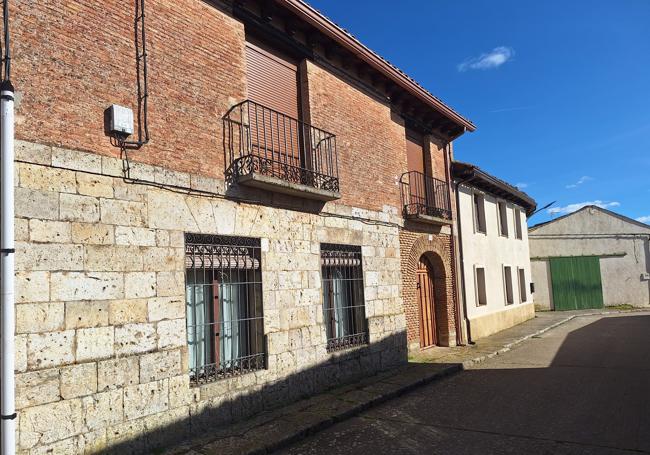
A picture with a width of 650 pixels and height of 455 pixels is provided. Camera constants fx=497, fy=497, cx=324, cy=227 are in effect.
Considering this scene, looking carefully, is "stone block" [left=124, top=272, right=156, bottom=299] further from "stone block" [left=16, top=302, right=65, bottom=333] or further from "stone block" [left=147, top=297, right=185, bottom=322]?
"stone block" [left=16, top=302, right=65, bottom=333]

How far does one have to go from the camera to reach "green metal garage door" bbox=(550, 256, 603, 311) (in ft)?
78.4

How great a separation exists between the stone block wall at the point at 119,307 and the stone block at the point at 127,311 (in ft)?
0.03

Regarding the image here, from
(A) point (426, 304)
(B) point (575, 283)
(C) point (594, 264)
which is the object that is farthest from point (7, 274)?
(C) point (594, 264)

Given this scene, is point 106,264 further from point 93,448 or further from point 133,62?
point 133,62

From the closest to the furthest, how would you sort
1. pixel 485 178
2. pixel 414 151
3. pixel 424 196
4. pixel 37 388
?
pixel 37 388, pixel 424 196, pixel 414 151, pixel 485 178

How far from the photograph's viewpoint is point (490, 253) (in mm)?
15422

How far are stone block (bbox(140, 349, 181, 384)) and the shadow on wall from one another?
401 millimetres

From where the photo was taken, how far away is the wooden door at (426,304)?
11.5m

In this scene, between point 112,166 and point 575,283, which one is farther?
point 575,283

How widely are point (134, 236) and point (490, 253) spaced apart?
12.5 m

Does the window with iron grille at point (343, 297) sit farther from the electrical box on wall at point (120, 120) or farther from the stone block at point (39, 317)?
the stone block at point (39, 317)

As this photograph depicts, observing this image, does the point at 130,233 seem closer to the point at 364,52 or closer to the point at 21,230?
the point at 21,230

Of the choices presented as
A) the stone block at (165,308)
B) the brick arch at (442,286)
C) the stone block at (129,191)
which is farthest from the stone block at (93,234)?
the brick arch at (442,286)

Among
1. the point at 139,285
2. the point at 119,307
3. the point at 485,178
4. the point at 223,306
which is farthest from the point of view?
Result: the point at 485,178
